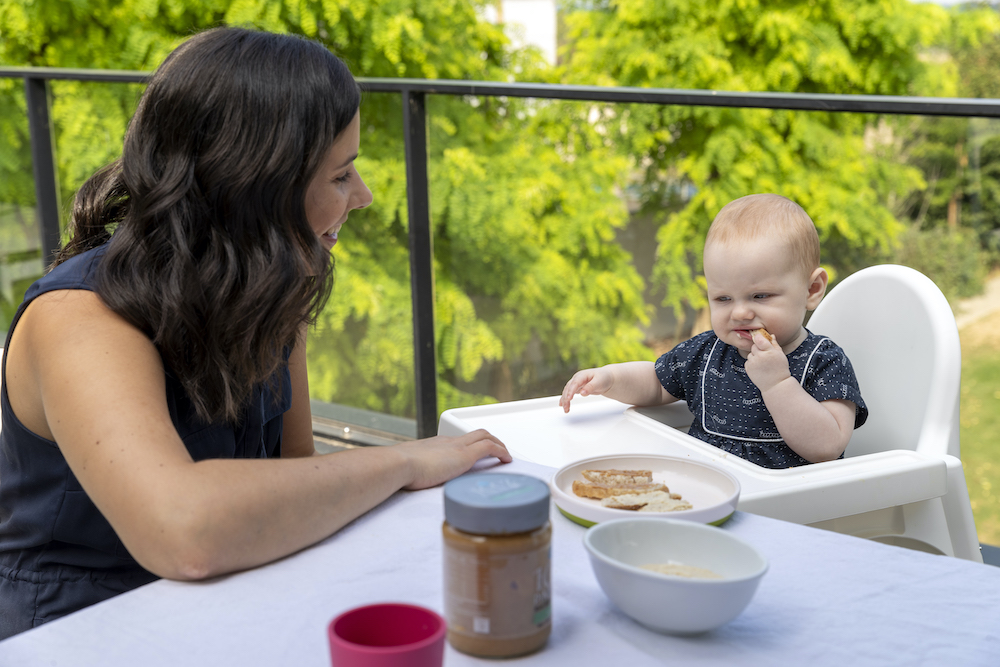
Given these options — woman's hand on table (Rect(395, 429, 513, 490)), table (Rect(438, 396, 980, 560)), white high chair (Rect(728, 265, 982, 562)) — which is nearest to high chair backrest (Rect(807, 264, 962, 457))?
Result: white high chair (Rect(728, 265, 982, 562))

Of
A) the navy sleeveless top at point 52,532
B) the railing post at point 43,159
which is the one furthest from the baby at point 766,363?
the railing post at point 43,159

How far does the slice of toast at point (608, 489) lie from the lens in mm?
989

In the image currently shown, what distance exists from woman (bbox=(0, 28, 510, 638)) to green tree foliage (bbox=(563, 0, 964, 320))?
236cm

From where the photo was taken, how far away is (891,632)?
73cm

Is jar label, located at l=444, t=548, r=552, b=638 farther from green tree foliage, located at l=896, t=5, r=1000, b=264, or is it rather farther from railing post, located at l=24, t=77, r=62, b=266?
railing post, located at l=24, t=77, r=62, b=266

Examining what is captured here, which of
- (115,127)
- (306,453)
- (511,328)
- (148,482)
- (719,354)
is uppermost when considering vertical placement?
(115,127)

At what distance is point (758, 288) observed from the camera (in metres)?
1.52

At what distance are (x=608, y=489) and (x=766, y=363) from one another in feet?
1.87

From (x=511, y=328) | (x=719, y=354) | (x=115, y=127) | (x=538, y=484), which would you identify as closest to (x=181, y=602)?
(x=538, y=484)

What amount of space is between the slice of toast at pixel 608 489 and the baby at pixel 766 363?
0.48 meters

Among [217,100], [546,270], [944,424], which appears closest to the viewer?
[217,100]

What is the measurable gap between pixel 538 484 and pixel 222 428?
2.07 feet

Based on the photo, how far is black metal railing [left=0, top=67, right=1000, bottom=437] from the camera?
1.99m

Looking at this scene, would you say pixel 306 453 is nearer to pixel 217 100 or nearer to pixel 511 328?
pixel 217 100
